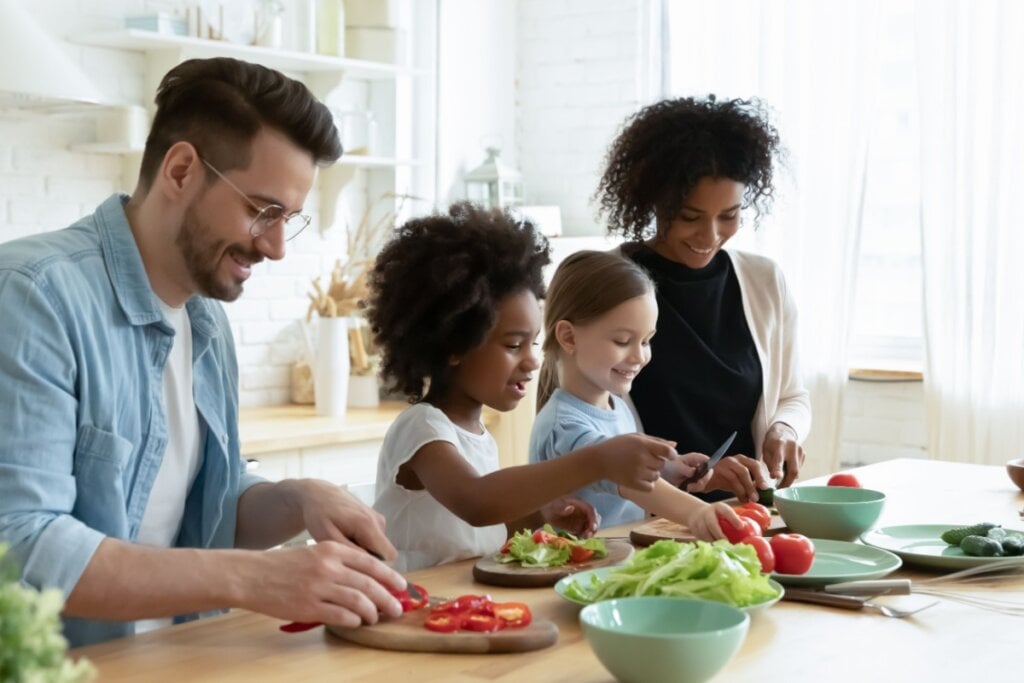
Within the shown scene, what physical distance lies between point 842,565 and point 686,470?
1.58ft

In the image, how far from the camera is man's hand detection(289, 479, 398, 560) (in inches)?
65.5

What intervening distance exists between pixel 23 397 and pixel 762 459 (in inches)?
62.5

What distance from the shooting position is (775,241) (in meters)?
4.72

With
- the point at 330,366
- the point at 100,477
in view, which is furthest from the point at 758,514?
the point at 330,366

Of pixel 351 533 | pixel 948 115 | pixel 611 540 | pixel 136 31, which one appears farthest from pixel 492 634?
pixel 948 115

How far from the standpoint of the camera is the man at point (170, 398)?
57.3 inches

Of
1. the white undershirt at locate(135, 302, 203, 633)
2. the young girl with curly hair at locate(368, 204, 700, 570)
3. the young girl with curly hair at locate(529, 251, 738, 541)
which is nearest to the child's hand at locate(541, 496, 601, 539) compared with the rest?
the young girl with curly hair at locate(368, 204, 700, 570)

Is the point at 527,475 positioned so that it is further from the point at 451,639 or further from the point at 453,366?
the point at 451,639

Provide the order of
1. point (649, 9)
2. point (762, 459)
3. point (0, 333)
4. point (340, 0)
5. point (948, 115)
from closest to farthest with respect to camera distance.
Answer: point (0, 333) < point (762, 459) < point (948, 115) < point (340, 0) < point (649, 9)

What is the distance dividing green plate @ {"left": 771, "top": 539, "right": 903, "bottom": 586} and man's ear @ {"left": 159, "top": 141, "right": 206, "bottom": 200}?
955 mm

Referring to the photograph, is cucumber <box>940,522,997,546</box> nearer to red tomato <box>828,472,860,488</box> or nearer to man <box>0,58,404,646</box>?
red tomato <box>828,472,860,488</box>

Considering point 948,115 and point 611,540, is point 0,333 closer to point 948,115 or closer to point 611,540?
point 611,540

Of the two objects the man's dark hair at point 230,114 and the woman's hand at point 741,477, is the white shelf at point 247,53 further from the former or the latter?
the woman's hand at point 741,477

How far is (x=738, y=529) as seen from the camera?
1853 millimetres
